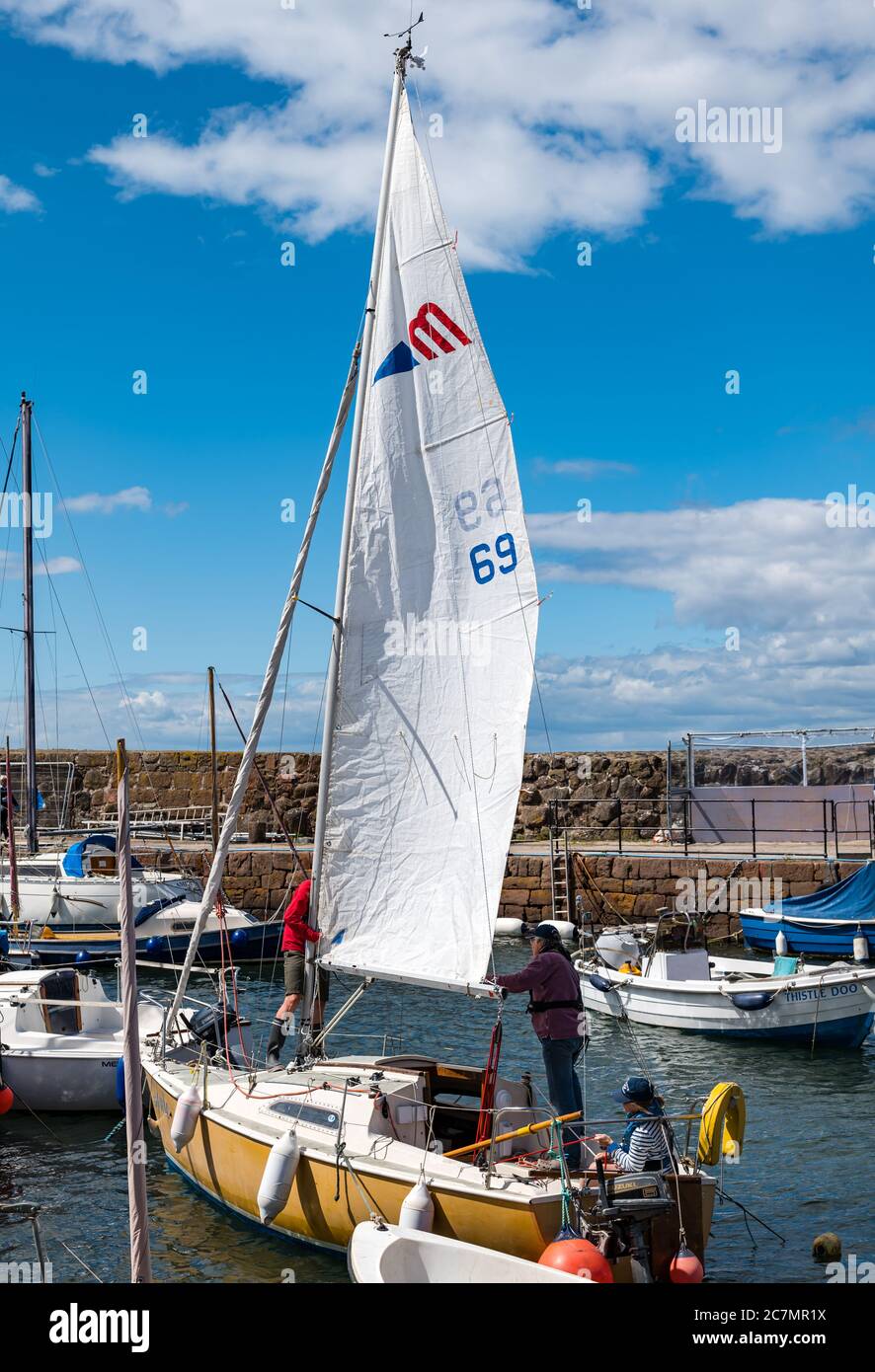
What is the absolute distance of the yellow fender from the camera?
959cm

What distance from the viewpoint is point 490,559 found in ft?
36.3

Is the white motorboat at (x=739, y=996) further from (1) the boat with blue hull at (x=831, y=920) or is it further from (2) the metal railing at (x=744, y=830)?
(2) the metal railing at (x=744, y=830)

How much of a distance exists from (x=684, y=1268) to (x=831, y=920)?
1880 cm

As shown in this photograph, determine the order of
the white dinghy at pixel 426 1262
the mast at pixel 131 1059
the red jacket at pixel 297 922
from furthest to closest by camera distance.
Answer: the red jacket at pixel 297 922
the white dinghy at pixel 426 1262
the mast at pixel 131 1059

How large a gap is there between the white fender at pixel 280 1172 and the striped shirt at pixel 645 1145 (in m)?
2.64

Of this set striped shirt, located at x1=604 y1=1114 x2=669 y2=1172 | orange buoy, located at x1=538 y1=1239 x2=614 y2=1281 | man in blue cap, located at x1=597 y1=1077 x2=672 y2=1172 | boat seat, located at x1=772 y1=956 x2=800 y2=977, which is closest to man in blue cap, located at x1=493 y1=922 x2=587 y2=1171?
man in blue cap, located at x1=597 y1=1077 x2=672 y2=1172

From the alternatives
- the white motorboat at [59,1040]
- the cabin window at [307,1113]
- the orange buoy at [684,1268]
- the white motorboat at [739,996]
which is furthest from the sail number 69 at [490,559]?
the white motorboat at [739,996]

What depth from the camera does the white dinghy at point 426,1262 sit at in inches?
331

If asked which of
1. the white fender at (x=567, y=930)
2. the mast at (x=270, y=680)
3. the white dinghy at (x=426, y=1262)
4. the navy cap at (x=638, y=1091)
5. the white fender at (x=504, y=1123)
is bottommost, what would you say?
the white fender at (x=567, y=930)

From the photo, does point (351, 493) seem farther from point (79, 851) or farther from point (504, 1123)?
point (79, 851)

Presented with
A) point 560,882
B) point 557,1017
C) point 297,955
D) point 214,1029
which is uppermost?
point 297,955

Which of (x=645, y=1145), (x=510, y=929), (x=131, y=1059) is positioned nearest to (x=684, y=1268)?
(x=645, y=1145)

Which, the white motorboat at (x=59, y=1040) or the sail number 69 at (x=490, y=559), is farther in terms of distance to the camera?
the white motorboat at (x=59, y=1040)
